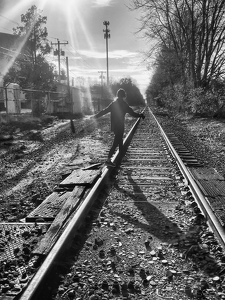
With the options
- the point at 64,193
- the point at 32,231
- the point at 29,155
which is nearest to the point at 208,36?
the point at 29,155

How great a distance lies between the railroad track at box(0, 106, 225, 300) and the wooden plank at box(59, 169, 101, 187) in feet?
0.07

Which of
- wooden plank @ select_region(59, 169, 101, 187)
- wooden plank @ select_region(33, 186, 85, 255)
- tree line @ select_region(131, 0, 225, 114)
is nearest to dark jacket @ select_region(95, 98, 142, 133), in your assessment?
wooden plank @ select_region(59, 169, 101, 187)

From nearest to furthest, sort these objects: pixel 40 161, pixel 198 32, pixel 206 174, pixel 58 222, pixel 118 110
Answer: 1. pixel 58 222
2. pixel 206 174
3. pixel 118 110
4. pixel 40 161
5. pixel 198 32

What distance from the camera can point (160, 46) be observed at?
31094mm

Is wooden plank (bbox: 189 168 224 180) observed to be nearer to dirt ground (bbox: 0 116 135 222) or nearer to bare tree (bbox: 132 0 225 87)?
dirt ground (bbox: 0 116 135 222)

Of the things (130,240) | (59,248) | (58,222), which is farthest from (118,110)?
(59,248)

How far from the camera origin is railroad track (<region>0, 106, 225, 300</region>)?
2.87 meters

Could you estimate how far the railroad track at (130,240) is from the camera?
2.87 meters

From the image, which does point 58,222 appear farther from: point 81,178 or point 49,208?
point 81,178

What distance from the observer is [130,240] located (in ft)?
12.7

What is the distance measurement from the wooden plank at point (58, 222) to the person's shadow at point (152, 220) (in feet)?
2.28

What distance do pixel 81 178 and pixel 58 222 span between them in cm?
232

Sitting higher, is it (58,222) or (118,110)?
(118,110)

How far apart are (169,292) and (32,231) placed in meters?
1.89
